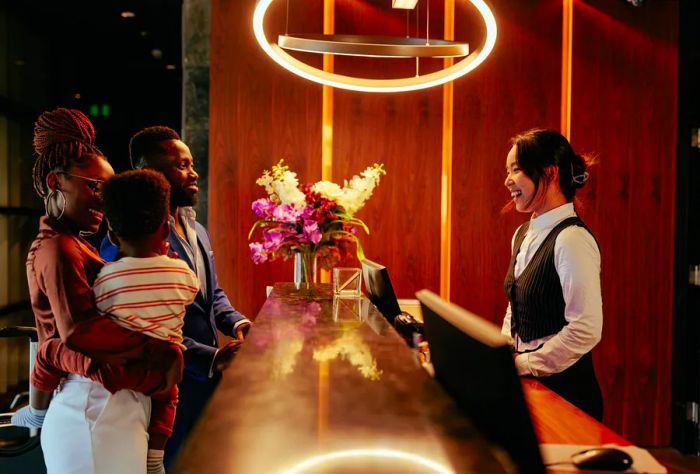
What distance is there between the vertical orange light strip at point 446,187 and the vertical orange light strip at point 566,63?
2.84 ft

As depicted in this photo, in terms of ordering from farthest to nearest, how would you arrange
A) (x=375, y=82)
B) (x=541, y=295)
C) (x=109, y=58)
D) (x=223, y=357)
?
(x=109, y=58)
(x=375, y=82)
(x=541, y=295)
(x=223, y=357)

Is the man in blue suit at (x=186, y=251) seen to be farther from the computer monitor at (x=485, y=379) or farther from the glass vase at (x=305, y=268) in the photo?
the computer monitor at (x=485, y=379)

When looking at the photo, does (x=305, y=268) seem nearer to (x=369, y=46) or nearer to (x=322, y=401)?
(x=369, y=46)

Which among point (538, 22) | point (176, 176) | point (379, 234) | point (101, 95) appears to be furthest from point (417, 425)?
point (101, 95)

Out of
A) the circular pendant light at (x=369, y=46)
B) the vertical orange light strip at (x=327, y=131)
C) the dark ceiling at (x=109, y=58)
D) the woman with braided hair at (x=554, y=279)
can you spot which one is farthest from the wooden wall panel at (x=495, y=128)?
the dark ceiling at (x=109, y=58)

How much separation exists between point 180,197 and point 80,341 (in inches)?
33.3

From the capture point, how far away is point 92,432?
127 centimetres

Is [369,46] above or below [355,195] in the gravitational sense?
above

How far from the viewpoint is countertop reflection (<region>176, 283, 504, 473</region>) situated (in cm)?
72

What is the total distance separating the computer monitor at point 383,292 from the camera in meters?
1.96

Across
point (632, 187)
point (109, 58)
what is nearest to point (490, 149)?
point (632, 187)

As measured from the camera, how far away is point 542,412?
1288mm

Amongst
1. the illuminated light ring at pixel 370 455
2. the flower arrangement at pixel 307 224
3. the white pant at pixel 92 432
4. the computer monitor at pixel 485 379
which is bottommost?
the white pant at pixel 92 432

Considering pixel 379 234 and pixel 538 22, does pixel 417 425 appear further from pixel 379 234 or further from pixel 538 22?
pixel 538 22
